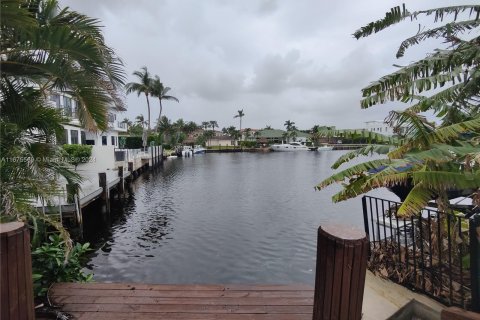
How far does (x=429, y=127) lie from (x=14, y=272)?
458 centimetres

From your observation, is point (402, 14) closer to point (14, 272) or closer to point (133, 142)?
point (14, 272)

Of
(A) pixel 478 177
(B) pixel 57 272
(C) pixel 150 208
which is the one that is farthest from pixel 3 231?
(C) pixel 150 208

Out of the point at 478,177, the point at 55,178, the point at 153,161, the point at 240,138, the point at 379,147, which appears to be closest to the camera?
the point at 478,177

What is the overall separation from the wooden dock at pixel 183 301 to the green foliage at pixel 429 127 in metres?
1.56

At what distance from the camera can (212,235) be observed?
10.8 meters

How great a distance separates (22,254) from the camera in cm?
226

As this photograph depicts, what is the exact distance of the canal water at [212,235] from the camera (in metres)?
7.94

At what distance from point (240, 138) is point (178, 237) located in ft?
287

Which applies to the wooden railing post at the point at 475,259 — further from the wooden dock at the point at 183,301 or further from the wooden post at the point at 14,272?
the wooden post at the point at 14,272

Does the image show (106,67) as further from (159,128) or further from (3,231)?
(159,128)

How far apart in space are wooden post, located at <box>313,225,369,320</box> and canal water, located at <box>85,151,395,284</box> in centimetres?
243

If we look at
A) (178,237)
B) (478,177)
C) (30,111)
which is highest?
(30,111)

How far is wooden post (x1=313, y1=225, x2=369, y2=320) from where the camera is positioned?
208cm

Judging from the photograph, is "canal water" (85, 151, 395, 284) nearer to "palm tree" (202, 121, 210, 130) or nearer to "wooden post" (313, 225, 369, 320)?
"wooden post" (313, 225, 369, 320)
